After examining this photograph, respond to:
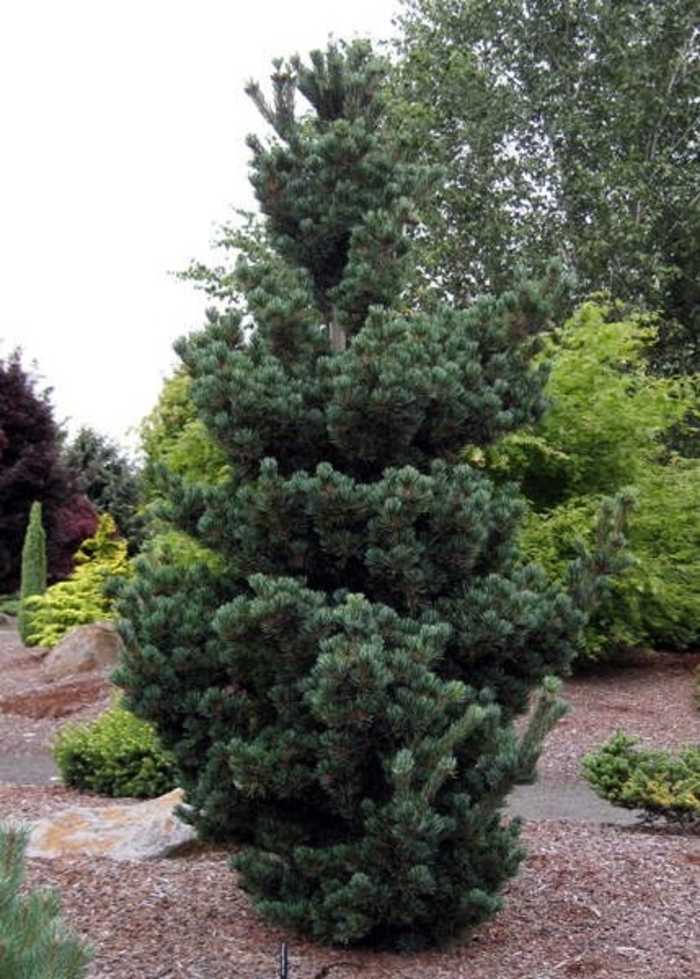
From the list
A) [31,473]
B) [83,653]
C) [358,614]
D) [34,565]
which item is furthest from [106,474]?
[358,614]

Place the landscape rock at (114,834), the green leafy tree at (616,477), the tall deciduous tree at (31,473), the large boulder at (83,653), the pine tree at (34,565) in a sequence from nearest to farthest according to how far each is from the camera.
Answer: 1. the landscape rock at (114,834)
2. the green leafy tree at (616,477)
3. the large boulder at (83,653)
4. the pine tree at (34,565)
5. the tall deciduous tree at (31,473)

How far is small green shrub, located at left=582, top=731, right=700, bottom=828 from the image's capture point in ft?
24.7

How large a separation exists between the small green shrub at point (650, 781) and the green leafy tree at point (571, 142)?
1619 centimetres

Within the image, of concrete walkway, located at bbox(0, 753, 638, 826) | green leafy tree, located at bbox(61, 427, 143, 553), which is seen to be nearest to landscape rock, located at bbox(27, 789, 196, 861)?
concrete walkway, located at bbox(0, 753, 638, 826)

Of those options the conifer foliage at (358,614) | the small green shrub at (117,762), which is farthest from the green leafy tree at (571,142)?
the conifer foliage at (358,614)

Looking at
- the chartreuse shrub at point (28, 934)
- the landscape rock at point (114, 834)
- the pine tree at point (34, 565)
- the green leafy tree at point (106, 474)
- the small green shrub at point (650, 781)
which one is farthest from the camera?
the green leafy tree at point (106, 474)

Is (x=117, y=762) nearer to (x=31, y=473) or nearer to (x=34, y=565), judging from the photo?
(x=34, y=565)

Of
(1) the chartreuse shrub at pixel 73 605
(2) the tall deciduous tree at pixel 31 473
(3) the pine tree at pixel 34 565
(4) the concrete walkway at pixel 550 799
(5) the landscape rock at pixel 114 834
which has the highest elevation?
(2) the tall deciduous tree at pixel 31 473

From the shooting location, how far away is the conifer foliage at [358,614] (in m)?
4.63

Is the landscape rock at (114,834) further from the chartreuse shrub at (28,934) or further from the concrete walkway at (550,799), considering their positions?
the chartreuse shrub at (28,934)

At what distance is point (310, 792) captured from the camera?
16.3 feet

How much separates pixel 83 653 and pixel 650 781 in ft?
31.1

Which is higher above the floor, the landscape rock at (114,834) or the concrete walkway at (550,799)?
the landscape rock at (114,834)

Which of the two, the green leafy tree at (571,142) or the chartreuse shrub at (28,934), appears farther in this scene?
the green leafy tree at (571,142)
